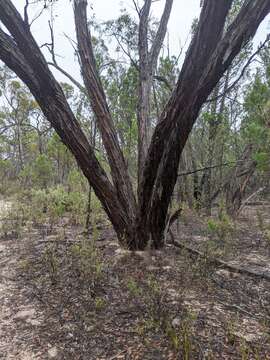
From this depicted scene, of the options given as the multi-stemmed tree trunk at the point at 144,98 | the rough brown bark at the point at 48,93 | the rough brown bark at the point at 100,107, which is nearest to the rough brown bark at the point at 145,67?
the multi-stemmed tree trunk at the point at 144,98

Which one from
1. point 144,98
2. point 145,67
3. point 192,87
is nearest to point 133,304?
point 192,87

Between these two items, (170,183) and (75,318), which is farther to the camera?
(170,183)

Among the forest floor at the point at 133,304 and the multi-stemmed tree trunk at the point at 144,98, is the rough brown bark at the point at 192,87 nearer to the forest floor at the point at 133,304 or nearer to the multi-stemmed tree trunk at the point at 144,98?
the multi-stemmed tree trunk at the point at 144,98

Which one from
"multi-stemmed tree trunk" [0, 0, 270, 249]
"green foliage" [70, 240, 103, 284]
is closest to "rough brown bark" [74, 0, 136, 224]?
"multi-stemmed tree trunk" [0, 0, 270, 249]

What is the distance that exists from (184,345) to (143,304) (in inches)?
22.9

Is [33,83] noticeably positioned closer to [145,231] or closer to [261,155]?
Answer: [145,231]

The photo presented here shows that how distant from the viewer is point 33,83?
2.83 metres

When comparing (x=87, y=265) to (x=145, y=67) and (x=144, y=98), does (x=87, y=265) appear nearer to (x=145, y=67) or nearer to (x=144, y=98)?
(x=144, y=98)

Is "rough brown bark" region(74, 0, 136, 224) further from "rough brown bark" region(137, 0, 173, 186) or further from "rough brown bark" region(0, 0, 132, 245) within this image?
"rough brown bark" region(137, 0, 173, 186)

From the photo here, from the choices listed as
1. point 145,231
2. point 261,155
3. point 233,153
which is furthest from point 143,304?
point 233,153

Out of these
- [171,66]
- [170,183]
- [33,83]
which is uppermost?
[171,66]

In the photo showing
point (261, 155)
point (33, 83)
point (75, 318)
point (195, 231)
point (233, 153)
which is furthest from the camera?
point (233, 153)

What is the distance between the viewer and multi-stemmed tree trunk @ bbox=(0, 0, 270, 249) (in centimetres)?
226

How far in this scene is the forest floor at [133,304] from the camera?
1852 millimetres
